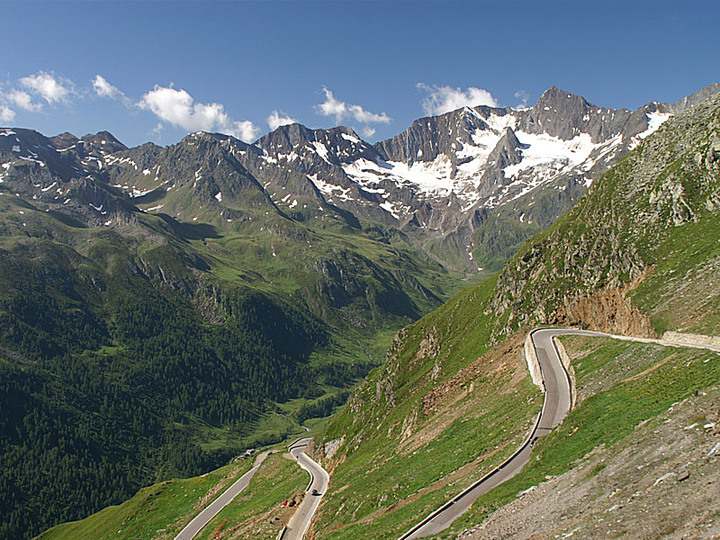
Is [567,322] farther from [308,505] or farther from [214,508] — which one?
[214,508]

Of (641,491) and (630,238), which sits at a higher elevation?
→ (630,238)

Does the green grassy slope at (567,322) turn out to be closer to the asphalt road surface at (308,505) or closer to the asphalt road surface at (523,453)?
the asphalt road surface at (523,453)

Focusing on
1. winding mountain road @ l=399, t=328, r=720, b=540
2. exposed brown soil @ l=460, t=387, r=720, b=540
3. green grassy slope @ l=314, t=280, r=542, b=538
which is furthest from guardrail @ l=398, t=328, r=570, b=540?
exposed brown soil @ l=460, t=387, r=720, b=540

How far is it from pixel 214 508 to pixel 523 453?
88.5 m

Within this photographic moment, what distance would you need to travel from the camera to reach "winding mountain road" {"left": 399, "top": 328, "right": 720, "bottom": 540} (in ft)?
103

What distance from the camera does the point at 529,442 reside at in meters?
37.5

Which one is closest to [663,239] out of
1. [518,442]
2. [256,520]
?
[518,442]

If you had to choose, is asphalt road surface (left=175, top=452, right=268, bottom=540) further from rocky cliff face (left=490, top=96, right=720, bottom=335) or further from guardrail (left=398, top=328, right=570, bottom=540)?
guardrail (left=398, top=328, right=570, bottom=540)

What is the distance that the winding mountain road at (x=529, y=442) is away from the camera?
31391 mm

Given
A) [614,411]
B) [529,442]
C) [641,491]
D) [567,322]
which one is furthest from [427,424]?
[641,491]

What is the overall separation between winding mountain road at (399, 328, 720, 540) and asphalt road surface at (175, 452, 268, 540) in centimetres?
7294

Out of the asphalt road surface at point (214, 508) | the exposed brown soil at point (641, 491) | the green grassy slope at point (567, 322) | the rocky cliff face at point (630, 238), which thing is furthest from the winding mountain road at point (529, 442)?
the asphalt road surface at point (214, 508)

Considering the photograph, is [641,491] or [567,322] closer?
[641,491]

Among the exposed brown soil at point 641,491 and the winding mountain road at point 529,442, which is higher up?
the exposed brown soil at point 641,491
